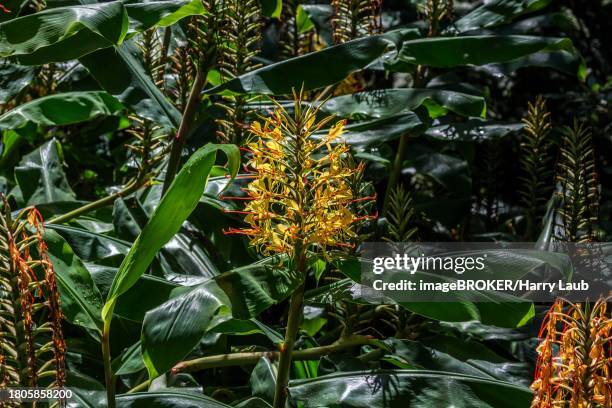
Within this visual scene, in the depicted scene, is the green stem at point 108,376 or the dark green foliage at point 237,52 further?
the dark green foliage at point 237,52

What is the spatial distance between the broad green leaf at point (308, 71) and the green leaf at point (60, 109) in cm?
57

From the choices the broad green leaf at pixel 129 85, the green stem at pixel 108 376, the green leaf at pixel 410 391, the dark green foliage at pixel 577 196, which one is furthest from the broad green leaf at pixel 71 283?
the dark green foliage at pixel 577 196

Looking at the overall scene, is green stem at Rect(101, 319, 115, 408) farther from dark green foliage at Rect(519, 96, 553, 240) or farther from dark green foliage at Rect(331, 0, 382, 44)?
dark green foliage at Rect(519, 96, 553, 240)

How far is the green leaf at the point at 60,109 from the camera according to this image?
2576 millimetres

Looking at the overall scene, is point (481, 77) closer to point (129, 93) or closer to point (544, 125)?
point (544, 125)

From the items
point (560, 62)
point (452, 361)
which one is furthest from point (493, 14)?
point (452, 361)

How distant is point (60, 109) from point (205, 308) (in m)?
1.25

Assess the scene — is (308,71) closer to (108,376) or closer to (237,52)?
(237,52)

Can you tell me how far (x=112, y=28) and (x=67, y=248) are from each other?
1.63 ft

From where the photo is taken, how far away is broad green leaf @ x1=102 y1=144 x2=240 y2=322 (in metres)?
1.60

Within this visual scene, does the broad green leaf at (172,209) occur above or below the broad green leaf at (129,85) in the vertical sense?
below

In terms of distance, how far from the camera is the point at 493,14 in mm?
2926

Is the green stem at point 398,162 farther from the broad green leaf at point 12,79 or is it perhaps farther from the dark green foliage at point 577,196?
the broad green leaf at point 12,79

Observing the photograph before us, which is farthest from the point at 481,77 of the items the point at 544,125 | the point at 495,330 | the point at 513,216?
the point at 495,330
